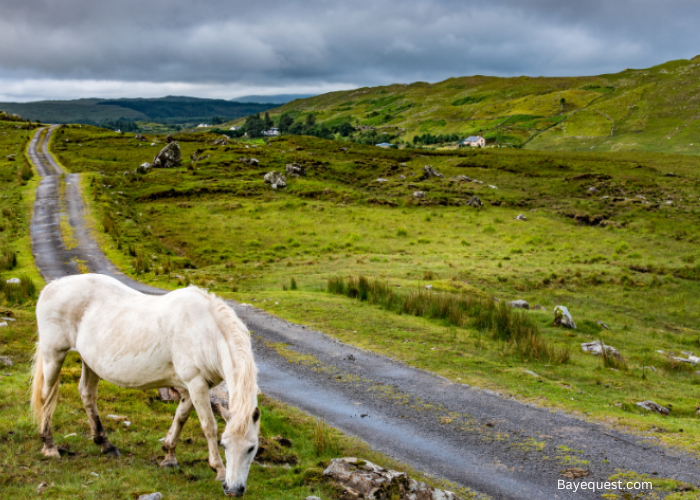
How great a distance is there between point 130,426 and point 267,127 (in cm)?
15449

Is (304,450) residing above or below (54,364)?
below

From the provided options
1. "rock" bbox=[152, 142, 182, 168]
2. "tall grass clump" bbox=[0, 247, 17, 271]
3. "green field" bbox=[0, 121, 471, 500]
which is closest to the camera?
"green field" bbox=[0, 121, 471, 500]

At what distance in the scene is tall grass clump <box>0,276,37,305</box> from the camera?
17844mm

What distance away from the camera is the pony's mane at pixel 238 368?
5.64m

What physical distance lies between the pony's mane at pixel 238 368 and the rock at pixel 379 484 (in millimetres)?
2484

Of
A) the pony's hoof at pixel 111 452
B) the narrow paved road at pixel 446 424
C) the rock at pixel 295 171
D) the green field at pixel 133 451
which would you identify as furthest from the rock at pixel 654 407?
the rock at pixel 295 171

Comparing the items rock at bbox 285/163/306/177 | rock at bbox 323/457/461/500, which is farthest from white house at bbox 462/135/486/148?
rock at bbox 323/457/461/500

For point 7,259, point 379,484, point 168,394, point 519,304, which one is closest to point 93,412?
point 168,394

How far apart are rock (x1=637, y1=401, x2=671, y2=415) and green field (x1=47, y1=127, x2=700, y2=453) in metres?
0.24

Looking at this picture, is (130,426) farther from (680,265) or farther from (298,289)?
(680,265)

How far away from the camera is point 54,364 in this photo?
758cm

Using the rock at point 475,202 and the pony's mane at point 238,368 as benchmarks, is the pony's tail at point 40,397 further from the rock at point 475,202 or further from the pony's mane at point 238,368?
the rock at point 475,202

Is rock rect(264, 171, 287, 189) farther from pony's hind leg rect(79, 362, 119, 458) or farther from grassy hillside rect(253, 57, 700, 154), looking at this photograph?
grassy hillside rect(253, 57, 700, 154)

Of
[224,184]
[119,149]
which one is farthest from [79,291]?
[119,149]
